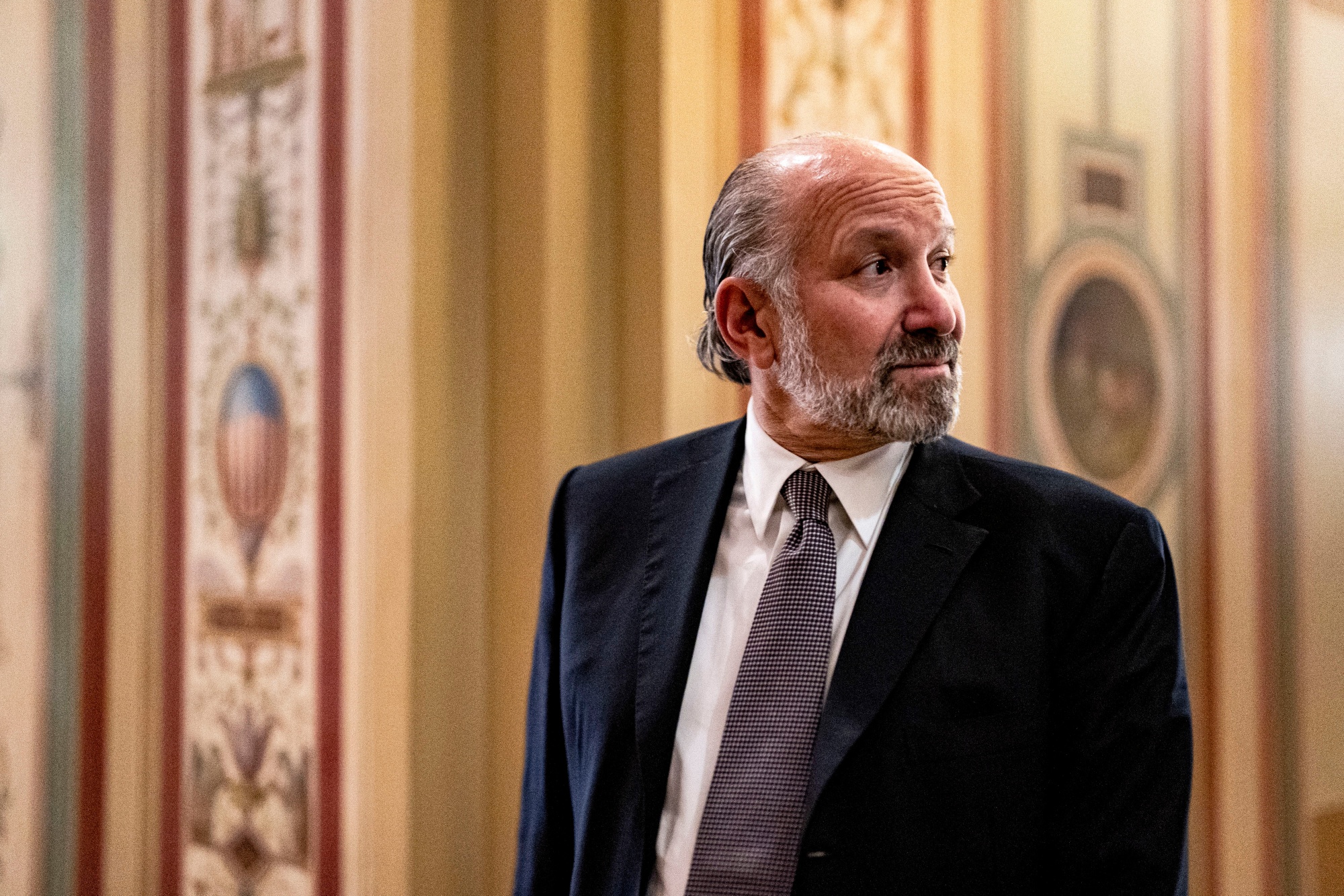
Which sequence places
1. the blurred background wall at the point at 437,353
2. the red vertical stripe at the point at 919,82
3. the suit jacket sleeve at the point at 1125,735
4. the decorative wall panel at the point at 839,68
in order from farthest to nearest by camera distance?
the red vertical stripe at the point at 919,82 < the decorative wall panel at the point at 839,68 < the blurred background wall at the point at 437,353 < the suit jacket sleeve at the point at 1125,735

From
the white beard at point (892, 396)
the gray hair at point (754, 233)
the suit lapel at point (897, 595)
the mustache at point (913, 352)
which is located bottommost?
the suit lapel at point (897, 595)

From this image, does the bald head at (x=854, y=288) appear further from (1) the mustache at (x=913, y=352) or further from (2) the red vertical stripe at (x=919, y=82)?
(2) the red vertical stripe at (x=919, y=82)

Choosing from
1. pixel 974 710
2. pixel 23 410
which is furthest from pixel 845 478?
pixel 23 410

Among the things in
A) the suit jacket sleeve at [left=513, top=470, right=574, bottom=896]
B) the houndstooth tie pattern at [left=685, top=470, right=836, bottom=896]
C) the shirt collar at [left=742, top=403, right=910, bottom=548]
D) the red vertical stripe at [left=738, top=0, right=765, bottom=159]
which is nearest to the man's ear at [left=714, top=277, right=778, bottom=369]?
the shirt collar at [left=742, top=403, right=910, bottom=548]

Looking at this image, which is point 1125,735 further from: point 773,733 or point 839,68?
Result: point 839,68

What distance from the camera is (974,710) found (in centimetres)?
136

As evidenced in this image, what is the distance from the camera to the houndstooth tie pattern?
4.45 ft

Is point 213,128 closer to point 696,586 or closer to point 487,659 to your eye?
point 487,659

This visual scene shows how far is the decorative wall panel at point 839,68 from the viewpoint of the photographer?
2344 mm

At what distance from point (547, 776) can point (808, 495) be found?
0.54 m

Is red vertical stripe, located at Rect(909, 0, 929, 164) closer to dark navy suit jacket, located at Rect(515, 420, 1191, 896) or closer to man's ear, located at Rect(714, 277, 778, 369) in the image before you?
man's ear, located at Rect(714, 277, 778, 369)

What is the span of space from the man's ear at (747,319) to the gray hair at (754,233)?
0.05ft

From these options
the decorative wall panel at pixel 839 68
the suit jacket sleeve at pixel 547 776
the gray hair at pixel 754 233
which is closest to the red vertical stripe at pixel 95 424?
the suit jacket sleeve at pixel 547 776

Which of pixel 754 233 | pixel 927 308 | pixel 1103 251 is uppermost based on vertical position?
pixel 1103 251
